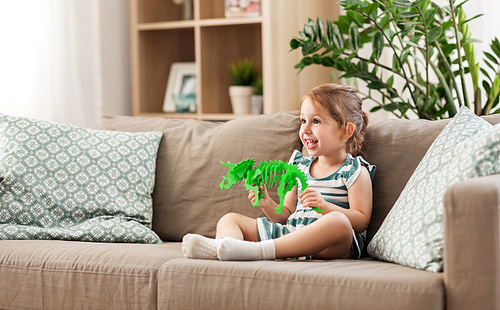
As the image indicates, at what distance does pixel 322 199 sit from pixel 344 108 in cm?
32

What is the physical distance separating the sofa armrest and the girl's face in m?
0.54

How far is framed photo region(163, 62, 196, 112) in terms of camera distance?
9.98 feet

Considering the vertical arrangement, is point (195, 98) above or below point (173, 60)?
below

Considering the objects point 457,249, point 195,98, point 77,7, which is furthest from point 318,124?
point 77,7

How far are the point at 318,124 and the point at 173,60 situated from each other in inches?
74.0

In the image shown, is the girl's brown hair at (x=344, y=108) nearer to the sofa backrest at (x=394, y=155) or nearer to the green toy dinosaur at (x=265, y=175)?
the sofa backrest at (x=394, y=155)

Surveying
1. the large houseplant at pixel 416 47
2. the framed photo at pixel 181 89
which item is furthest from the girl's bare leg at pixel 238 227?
the framed photo at pixel 181 89

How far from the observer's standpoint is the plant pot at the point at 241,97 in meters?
2.91

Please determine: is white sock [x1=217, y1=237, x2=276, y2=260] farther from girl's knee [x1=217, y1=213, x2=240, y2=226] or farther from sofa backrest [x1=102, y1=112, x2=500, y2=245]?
sofa backrest [x1=102, y1=112, x2=500, y2=245]

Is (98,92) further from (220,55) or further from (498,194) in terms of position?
(498,194)

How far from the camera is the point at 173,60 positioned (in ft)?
10.8

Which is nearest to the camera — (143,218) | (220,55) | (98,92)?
(143,218)

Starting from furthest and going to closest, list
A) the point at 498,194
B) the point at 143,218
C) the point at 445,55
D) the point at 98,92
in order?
the point at 98,92, the point at 445,55, the point at 143,218, the point at 498,194

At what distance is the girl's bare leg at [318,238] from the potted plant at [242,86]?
1605 millimetres
